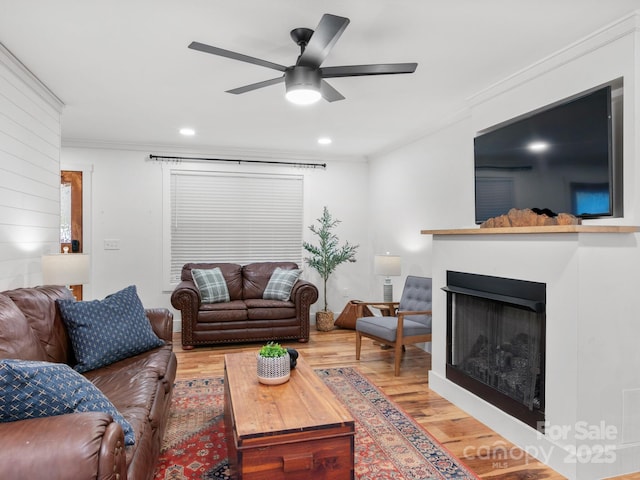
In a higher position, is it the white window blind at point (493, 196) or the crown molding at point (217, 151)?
the crown molding at point (217, 151)

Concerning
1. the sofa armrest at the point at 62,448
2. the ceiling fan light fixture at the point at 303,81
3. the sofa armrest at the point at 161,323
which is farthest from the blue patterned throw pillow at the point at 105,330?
the ceiling fan light fixture at the point at 303,81

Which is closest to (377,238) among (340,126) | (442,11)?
(340,126)

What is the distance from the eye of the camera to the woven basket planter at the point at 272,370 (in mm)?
2252

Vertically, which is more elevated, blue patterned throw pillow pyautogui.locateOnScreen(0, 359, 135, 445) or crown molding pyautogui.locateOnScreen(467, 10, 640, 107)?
crown molding pyautogui.locateOnScreen(467, 10, 640, 107)

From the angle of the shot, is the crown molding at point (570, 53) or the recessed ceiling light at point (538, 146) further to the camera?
the recessed ceiling light at point (538, 146)

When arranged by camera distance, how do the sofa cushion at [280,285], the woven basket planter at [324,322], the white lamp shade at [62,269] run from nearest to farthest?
the white lamp shade at [62,269] → the sofa cushion at [280,285] → the woven basket planter at [324,322]

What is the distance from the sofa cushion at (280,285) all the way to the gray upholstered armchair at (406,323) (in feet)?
3.79

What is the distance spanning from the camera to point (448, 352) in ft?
10.7

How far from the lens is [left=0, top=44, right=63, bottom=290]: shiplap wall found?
116 inches

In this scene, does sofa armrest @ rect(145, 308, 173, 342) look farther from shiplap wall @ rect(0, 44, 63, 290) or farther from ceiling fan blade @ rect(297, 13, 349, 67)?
ceiling fan blade @ rect(297, 13, 349, 67)

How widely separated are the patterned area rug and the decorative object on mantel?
145 centimetres

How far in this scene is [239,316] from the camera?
15.9 feet

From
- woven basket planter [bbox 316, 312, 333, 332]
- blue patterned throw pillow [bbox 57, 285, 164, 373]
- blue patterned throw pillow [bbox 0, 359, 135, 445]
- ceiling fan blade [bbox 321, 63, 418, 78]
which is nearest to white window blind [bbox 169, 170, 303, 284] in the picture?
woven basket planter [bbox 316, 312, 333, 332]

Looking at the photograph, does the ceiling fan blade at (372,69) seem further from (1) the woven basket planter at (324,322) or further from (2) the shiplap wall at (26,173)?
(1) the woven basket planter at (324,322)
